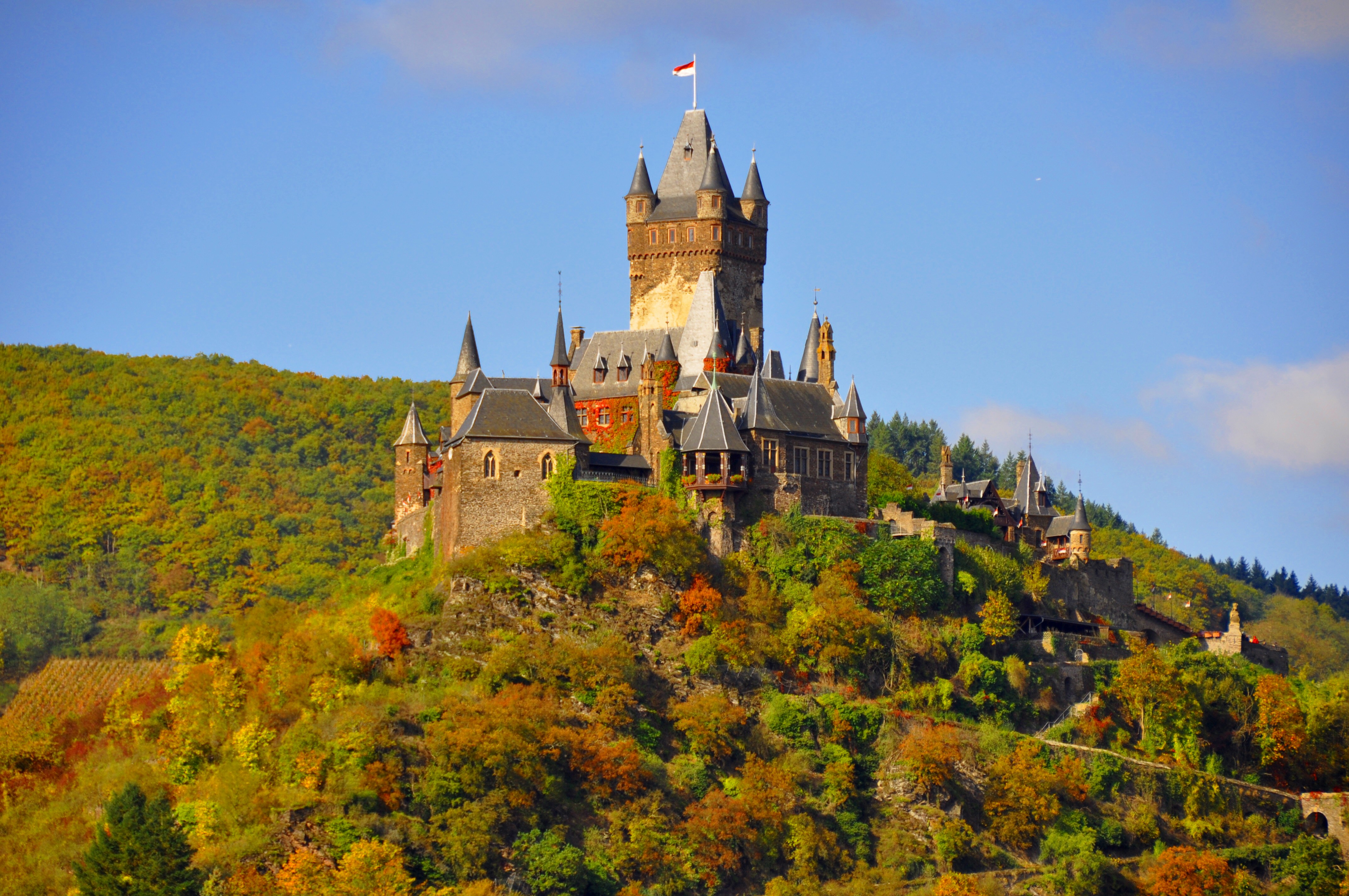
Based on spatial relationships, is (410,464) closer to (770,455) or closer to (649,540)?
(649,540)

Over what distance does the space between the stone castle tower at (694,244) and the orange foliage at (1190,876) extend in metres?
26.3

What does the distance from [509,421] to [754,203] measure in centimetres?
1840

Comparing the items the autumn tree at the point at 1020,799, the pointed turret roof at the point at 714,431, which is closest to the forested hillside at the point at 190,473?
the pointed turret roof at the point at 714,431

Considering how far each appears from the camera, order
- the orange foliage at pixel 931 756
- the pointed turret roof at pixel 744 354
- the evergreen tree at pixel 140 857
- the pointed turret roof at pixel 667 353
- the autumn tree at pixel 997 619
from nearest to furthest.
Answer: the evergreen tree at pixel 140 857, the orange foliage at pixel 931 756, the autumn tree at pixel 997 619, the pointed turret roof at pixel 667 353, the pointed turret roof at pixel 744 354

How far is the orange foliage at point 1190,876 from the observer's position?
7081 centimetres

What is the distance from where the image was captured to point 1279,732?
78.6 metres

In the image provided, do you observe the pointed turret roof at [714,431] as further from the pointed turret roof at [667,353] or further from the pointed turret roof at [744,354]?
the pointed turret roof at [744,354]

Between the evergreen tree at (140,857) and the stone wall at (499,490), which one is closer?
the evergreen tree at (140,857)

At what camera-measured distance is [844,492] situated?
78.9 meters

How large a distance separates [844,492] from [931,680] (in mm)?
8269

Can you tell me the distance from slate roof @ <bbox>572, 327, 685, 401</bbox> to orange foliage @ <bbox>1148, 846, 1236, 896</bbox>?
25.9 metres

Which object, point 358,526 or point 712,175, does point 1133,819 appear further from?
point 358,526

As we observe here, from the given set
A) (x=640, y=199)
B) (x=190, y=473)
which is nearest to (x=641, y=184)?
(x=640, y=199)

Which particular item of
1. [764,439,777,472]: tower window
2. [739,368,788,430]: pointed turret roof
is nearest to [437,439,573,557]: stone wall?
[739,368,788,430]: pointed turret roof
